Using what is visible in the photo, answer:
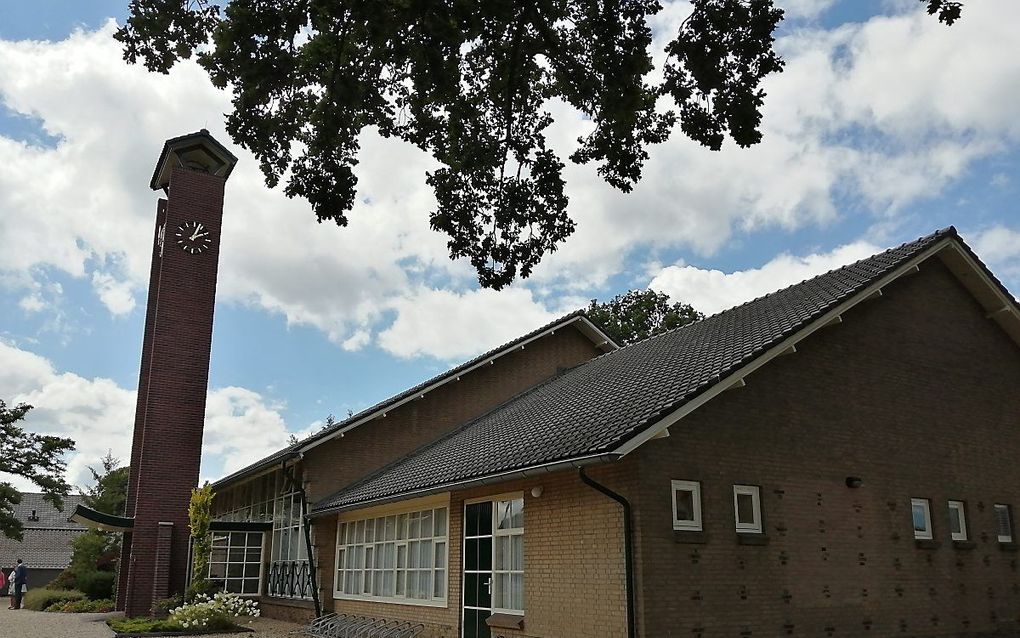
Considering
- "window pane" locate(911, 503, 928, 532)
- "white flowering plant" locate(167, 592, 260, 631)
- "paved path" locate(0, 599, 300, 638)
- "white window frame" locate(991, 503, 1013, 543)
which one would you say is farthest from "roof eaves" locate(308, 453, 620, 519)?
"white window frame" locate(991, 503, 1013, 543)

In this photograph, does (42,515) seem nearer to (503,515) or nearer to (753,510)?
(503,515)

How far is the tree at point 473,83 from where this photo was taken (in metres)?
8.74

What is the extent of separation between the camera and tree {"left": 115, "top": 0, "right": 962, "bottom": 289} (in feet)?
28.7

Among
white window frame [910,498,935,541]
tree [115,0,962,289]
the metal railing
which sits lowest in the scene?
the metal railing

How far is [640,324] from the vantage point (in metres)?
44.3

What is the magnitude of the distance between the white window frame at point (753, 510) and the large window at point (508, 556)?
3332 mm

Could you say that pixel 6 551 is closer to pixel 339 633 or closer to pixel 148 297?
pixel 148 297

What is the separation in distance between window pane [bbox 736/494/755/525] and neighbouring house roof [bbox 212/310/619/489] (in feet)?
38.2

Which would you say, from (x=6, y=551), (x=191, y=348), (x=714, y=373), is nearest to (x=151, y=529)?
(x=191, y=348)

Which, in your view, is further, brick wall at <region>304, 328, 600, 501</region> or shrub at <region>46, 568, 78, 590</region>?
shrub at <region>46, 568, 78, 590</region>

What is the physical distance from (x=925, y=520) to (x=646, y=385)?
4.96 meters

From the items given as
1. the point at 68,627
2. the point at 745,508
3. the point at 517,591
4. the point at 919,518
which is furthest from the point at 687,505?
the point at 68,627

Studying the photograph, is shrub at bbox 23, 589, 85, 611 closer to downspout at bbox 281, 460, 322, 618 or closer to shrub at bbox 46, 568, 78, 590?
shrub at bbox 46, 568, 78, 590

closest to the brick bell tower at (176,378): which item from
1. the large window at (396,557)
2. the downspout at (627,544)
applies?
the large window at (396,557)
